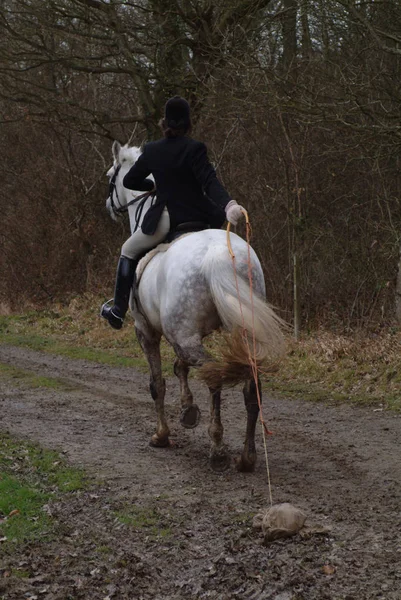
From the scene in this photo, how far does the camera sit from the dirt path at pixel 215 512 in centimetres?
415

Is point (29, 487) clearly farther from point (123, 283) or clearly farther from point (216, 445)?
point (123, 283)

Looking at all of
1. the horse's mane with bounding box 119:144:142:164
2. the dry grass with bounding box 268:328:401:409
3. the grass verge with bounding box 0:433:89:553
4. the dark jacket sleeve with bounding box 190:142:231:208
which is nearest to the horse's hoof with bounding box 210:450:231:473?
the grass verge with bounding box 0:433:89:553

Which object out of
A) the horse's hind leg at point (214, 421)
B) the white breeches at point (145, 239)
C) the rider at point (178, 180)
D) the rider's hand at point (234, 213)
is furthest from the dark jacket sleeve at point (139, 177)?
the horse's hind leg at point (214, 421)

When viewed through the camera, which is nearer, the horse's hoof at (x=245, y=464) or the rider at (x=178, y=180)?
the horse's hoof at (x=245, y=464)

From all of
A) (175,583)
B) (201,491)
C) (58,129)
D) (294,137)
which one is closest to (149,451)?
(201,491)

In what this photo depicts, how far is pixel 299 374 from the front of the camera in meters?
11.1

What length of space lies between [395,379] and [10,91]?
11.4 meters

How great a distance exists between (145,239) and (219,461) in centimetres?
206

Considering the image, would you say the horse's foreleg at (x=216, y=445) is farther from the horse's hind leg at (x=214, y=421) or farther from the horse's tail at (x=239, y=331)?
the horse's tail at (x=239, y=331)

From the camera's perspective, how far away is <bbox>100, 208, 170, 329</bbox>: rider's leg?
22.8ft

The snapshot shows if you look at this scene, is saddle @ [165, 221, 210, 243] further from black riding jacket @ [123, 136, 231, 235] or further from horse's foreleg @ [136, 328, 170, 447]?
horse's foreleg @ [136, 328, 170, 447]

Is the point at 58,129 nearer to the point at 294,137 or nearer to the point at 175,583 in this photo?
the point at 294,137

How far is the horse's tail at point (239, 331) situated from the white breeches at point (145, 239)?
1.08 metres

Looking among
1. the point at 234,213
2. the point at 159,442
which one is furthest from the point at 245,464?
the point at 234,213
